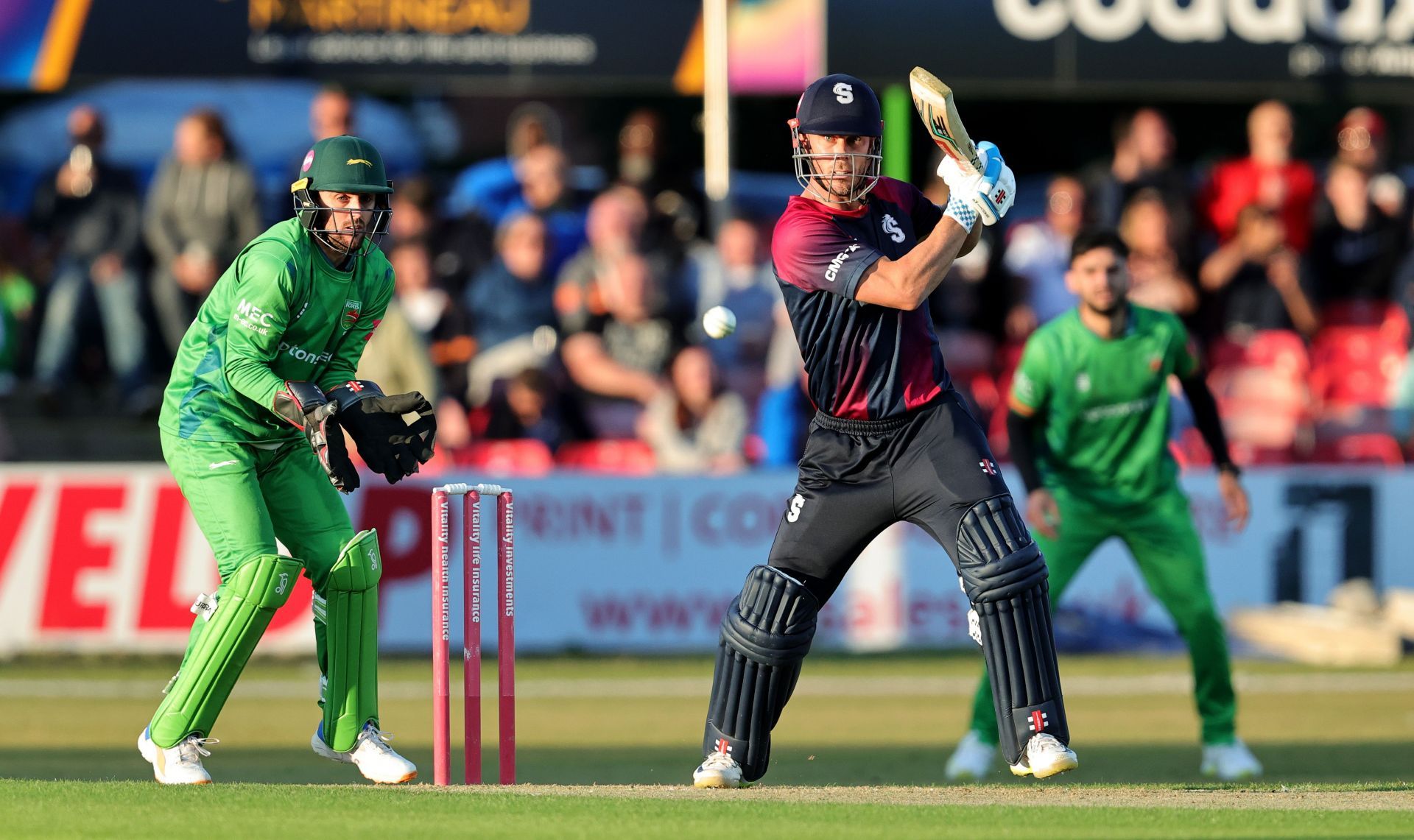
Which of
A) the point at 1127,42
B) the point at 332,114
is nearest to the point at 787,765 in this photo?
the point at 332,114

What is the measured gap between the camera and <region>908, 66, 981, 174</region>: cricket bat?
5.74 m

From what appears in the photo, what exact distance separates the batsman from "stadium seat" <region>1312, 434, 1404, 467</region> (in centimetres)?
778

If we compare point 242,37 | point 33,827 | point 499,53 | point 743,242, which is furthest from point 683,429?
point 33,827

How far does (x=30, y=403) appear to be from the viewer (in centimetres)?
1358

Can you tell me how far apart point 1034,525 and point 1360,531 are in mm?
5075

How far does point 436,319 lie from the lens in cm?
1316

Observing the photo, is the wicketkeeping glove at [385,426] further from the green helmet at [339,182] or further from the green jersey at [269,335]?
the green helmet at [339,182]

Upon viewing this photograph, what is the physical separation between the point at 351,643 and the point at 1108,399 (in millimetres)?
3448

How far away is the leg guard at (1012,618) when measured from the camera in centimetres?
600

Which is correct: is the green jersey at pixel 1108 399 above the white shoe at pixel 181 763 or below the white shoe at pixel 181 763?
above

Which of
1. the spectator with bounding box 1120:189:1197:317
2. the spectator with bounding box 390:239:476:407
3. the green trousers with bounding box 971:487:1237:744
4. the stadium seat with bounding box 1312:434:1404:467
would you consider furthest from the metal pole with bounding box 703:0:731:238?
the green trousers with bounding box 971:487:1237:744

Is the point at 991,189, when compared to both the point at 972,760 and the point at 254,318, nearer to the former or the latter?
the point at 254,318

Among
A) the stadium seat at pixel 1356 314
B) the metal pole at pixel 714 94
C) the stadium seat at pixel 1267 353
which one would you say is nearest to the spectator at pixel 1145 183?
the stadium seat at pixel 1267 353

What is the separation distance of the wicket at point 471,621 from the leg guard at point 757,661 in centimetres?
71
